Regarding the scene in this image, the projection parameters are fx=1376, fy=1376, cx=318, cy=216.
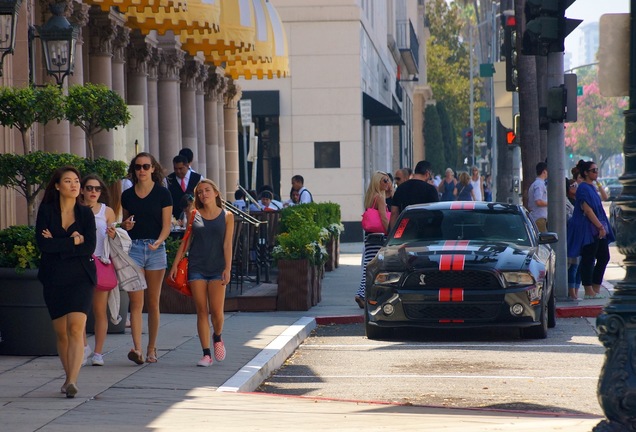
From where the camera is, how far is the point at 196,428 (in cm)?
856

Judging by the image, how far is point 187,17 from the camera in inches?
853

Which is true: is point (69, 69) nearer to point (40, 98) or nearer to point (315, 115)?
point (40, 98)

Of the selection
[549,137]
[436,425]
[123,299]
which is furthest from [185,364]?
[549,137]

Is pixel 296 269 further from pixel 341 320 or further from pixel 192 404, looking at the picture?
pixel 192 404

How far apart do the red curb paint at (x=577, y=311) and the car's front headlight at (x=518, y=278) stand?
10.4 ft

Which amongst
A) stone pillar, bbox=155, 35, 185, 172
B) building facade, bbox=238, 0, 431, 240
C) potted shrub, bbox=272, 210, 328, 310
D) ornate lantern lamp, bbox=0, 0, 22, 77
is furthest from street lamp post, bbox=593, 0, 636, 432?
building facade, bbox=238, 0, 431, 240

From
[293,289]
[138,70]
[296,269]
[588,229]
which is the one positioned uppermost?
[138,70]

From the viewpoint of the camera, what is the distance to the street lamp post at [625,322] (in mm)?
7055

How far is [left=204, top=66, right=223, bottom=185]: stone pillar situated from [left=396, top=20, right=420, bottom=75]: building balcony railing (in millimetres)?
32380

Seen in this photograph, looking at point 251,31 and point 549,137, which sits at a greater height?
point 251,31

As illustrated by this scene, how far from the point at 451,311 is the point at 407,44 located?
188 ft

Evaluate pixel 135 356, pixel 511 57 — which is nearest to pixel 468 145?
pixel 511 57

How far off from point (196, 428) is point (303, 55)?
98.9 ft

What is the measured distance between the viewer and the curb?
10812mm
